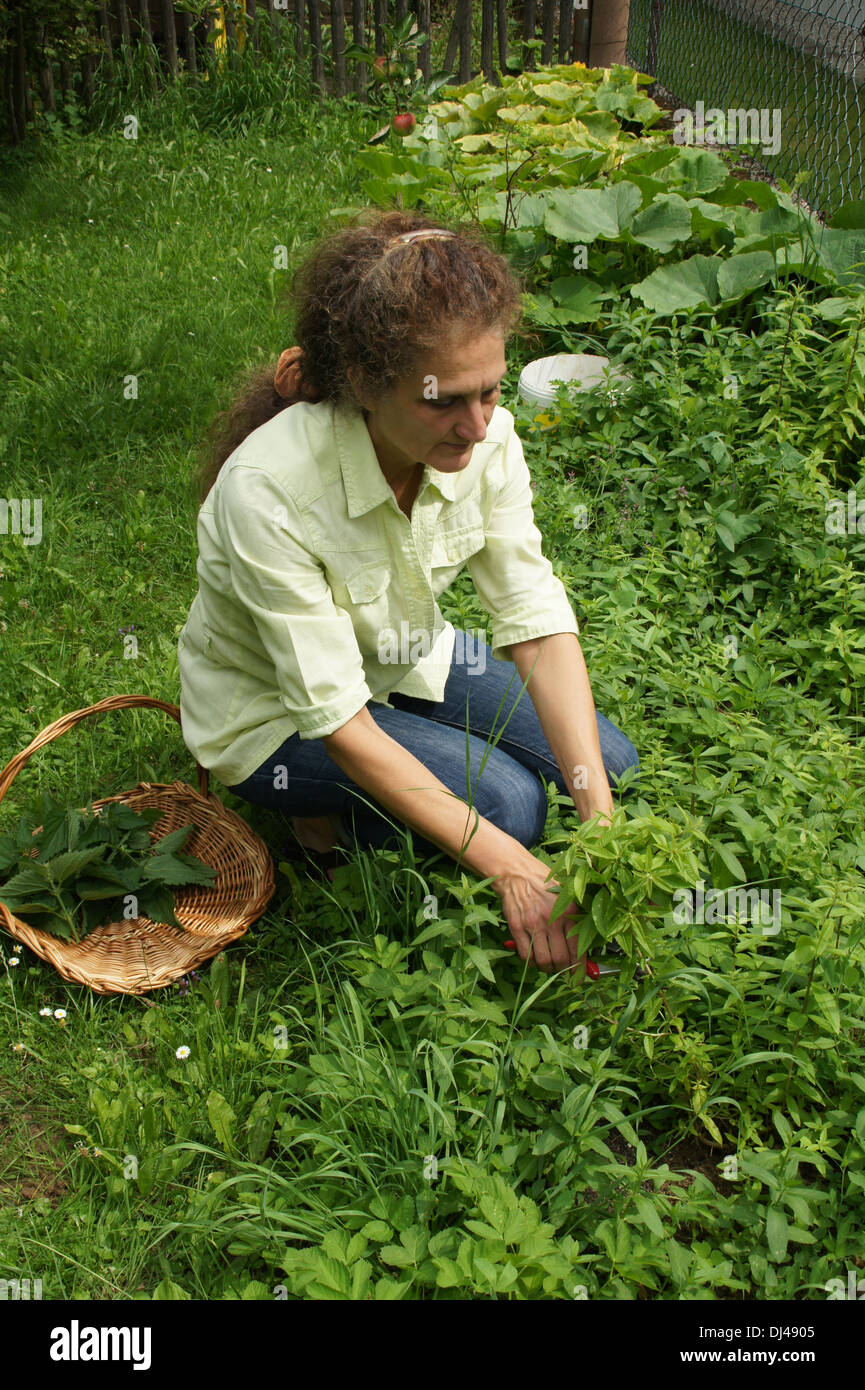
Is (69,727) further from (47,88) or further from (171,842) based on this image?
(47,88)

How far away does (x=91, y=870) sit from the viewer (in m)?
2.47

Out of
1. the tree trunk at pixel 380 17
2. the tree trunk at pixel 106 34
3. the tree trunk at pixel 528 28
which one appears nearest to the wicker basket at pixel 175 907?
the tree trunk at pixel 106 34

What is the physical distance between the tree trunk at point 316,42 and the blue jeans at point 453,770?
5.96m

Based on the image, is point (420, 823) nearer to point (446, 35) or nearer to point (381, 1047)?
point (381, 1047)

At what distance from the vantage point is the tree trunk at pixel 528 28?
23.4 ft

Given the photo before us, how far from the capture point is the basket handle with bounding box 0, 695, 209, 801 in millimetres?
2318

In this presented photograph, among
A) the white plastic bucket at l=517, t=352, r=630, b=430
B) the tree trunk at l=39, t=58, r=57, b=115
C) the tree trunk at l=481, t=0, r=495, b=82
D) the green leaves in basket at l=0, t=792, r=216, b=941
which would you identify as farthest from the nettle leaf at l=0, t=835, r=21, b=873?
the tree trunk at l=481, t=0, r=495, b=82

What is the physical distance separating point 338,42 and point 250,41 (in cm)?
57

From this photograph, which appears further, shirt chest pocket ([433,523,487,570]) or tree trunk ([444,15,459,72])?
tree trunk ([444,15,459,72])

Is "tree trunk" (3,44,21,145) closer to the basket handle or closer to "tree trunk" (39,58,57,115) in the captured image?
"tree trunk" (39,58,57,115)

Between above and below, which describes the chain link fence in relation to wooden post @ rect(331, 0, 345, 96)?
below

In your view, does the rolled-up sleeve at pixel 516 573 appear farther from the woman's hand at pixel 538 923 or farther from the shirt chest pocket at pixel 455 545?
the woman's hand at pixel 538 923

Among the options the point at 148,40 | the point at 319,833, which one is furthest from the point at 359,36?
the point at 319,833

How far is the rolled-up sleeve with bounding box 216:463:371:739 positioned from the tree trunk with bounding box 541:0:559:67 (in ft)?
20.4
